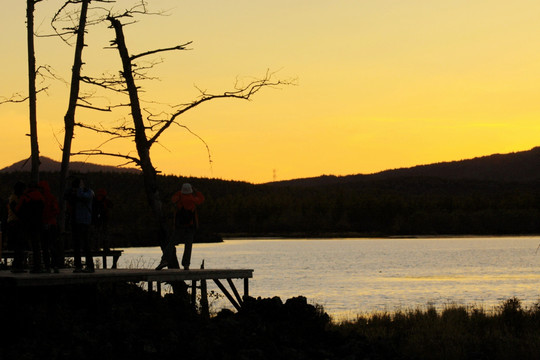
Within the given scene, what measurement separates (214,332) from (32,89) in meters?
13.5

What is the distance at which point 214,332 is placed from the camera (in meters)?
19.6

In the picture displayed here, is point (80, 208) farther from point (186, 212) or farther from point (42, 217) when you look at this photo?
point (186, 212)

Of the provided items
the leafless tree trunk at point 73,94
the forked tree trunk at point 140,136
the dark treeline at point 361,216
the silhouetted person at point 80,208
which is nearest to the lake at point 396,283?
the forked tree trunk at point 140,136

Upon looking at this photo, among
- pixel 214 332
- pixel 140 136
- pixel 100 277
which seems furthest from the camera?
pixel 140 136

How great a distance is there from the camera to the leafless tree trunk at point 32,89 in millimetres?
29938

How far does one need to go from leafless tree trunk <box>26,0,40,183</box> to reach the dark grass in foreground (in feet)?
22.1

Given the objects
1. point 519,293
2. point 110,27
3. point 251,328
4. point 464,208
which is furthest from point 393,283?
point 464,208

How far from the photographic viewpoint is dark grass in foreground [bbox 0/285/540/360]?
17.7 meters

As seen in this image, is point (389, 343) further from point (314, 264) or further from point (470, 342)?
point (314, 264)

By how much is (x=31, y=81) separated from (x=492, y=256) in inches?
2936

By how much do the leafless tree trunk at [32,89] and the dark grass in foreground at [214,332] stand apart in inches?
265

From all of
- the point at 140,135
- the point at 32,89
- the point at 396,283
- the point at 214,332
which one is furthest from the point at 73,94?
the point at 396,283

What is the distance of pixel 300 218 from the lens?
197 metres

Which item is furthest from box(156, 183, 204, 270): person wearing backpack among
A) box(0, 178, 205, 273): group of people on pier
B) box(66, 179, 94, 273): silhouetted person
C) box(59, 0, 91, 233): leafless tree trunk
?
box(59, 0, 91, 233): leafless tree trunk
